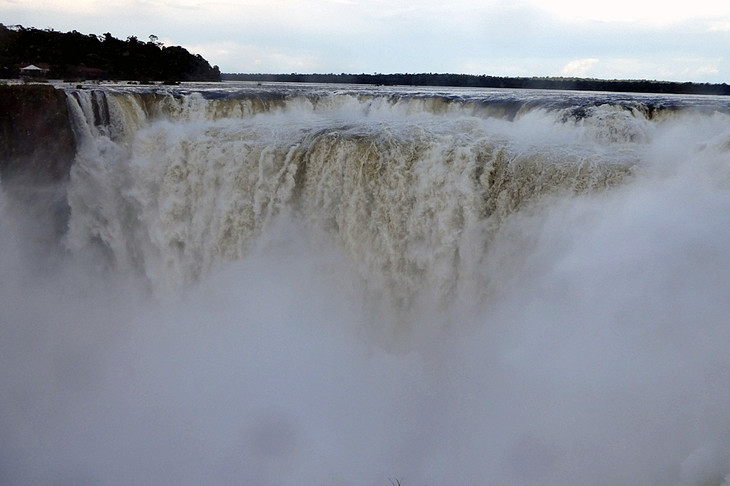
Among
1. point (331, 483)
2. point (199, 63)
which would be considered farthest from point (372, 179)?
point (199, 63)

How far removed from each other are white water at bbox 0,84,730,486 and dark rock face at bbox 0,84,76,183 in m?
0.47

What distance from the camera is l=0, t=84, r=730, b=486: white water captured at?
6207 mm

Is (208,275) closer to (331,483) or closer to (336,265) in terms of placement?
(336,265)

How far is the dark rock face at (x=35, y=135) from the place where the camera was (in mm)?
11500

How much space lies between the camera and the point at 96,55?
29.7m

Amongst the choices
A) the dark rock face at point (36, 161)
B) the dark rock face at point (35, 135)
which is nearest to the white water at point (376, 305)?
the dark rock face at point (36, 161)

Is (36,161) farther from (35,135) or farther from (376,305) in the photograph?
(376,305)

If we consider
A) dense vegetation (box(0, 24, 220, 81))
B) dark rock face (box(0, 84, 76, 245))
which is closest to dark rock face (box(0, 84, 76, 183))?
dark rock face (box(0, 84, 76, 245))

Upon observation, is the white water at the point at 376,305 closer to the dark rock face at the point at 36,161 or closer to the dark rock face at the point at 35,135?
the dark rock face at the point at 36,161

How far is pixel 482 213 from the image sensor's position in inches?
344

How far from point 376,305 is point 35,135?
7818mm

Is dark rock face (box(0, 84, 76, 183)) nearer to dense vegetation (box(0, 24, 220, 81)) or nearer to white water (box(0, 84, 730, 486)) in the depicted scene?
white water (box(0, 84, 730, 486))

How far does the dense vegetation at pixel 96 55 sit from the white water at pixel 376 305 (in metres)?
18.2

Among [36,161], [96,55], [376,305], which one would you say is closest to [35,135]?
[36,161]
